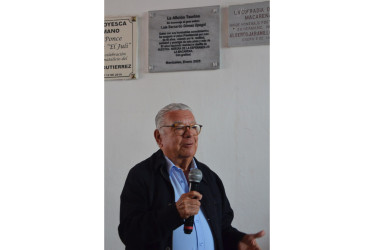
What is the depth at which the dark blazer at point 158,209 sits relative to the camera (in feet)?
4.89

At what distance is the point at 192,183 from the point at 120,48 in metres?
0.51

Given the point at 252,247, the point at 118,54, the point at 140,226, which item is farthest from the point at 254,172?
the point at 118,54

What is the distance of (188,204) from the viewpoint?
4.90ft

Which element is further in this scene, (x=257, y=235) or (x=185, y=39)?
(x=185, y=39)

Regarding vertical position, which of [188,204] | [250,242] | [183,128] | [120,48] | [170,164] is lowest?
[250,242]

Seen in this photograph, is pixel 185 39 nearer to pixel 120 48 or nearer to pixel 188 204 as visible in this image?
pixel 120 48

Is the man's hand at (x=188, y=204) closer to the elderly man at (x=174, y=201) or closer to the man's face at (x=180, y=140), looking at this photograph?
the elderly man at (x=174, y=201)

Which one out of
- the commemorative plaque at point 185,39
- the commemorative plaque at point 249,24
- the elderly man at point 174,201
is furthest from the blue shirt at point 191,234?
the commemorative plaque at point 249,24

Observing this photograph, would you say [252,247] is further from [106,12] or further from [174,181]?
[106,12]

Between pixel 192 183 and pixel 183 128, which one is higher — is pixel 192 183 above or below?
below

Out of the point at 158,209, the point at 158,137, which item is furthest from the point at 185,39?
the point at 158,209

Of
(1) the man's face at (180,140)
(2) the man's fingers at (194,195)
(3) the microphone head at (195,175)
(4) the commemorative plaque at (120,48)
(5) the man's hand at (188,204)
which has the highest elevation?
(4) the commemorative plaque at (120,48)

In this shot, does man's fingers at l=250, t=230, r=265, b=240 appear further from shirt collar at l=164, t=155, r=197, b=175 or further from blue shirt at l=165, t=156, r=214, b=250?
shirt collar at l=164, t=155, r=197, b=175
